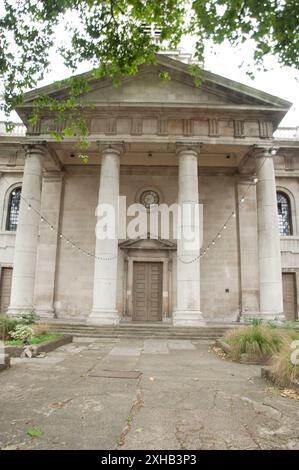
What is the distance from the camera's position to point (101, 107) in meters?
16.4

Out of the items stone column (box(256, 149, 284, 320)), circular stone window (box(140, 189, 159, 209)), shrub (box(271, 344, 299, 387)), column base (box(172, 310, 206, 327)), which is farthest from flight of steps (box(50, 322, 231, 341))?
circular stone window (box(140, 189, 159, 209))

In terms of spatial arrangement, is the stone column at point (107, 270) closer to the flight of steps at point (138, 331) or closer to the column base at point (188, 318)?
the flight of steps at point (138, 331)

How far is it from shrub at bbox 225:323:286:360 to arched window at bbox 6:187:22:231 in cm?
1633

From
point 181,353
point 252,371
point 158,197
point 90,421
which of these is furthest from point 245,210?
point 90,421

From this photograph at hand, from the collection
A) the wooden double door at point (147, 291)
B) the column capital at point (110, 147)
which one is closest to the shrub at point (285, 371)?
the column capital at point (110, 147)

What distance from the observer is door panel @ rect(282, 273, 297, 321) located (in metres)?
19.8

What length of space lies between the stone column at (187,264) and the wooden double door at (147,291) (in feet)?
14.7

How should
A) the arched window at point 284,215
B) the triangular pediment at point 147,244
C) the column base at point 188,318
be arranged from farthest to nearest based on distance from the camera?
the arched window at point 284,215 → the triangular pediment at point 147,244 → the column base at point 188,318

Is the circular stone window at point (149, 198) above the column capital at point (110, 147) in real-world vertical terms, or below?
below

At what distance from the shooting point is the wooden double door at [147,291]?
764 inches

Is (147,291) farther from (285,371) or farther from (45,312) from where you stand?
(285,371)

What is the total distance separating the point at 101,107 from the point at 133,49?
957cm
